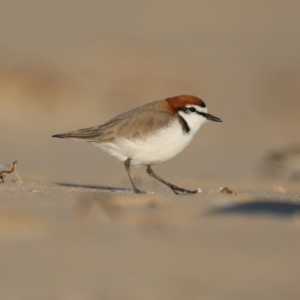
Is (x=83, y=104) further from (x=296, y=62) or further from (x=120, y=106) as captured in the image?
(x=296, y=62)


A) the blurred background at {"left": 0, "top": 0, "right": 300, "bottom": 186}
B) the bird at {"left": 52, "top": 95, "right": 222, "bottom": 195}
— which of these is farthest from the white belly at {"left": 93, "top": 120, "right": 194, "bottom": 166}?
the blurred background at {"left": 0, "top": 0, "right": 300, "bottom": 186}

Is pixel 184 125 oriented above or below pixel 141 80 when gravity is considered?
above

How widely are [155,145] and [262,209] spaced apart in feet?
5.34

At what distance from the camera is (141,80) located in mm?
18281

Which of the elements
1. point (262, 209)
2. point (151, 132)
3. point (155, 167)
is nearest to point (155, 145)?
point (151, 132)

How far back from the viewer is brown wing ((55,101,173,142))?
8.23 meters

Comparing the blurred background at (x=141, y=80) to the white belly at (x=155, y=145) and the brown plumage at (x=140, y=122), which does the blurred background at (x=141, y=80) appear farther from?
the white belly at (x=155, y=145)

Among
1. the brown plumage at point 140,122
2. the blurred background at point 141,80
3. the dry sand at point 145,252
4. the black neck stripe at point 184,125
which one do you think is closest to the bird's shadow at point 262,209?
the dry sand at point 145,252

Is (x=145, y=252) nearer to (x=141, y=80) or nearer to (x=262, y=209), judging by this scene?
(x=262, y=209)

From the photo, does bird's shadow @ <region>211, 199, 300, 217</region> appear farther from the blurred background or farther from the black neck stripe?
the blurred background

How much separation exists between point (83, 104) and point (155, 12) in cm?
1477

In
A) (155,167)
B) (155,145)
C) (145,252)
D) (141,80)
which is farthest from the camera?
(141,80)

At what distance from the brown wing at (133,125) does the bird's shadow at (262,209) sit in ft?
4.76

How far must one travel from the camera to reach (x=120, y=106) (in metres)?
16.5
